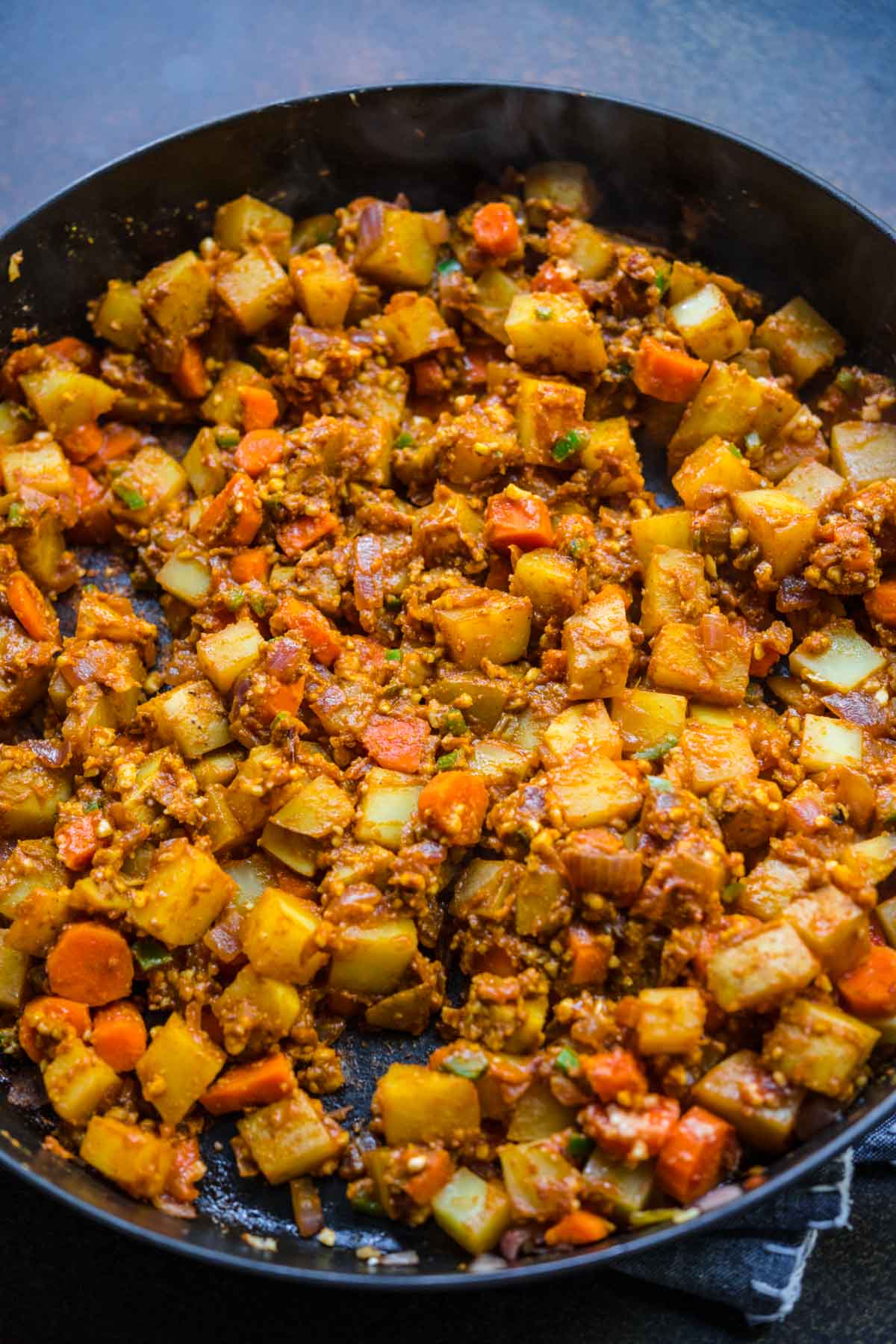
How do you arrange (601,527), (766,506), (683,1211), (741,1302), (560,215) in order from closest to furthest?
(683,1211)
(741,1302)
(766,506)
(601,527)
(560,215)

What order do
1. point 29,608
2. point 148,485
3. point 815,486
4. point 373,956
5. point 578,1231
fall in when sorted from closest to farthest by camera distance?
point 578,1231
point 373,956
point 29,608
point 815,486
point 148,485

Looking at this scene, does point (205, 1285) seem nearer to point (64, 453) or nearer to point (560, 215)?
point (64, 453)

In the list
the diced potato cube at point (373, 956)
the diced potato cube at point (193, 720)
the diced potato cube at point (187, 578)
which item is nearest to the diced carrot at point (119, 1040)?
the diced potato cube at point (373, 956)

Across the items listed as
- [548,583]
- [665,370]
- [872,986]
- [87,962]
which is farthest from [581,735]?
[87,962]

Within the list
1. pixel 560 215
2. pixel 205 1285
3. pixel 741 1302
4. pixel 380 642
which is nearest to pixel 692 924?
pixel 741 1302

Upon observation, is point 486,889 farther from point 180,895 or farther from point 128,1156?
point 128,1156
